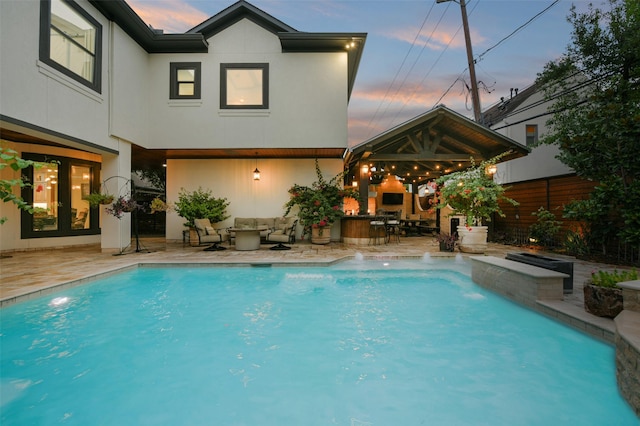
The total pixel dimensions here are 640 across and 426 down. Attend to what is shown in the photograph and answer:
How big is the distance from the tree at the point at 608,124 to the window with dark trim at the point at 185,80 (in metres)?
10.8

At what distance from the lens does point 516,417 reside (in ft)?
7.82

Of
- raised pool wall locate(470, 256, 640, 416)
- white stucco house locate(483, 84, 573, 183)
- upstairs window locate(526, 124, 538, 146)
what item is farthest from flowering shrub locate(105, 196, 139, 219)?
upstairs window locate(526, 124, 538, 146)

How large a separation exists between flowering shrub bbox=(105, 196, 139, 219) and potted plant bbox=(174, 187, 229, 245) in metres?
2.12

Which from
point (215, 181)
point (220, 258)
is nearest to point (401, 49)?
point (215, 181)

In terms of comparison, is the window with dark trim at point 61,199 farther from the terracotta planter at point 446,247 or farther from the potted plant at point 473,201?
the potted plant at point 473,201

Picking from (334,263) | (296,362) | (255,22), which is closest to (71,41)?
(255,22)

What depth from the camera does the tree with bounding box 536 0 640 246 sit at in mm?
6484

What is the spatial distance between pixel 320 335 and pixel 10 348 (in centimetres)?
350

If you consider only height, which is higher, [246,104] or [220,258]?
[246,104]

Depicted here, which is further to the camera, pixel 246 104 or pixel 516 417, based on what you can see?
pixel 246 104

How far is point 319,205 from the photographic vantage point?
10.3m

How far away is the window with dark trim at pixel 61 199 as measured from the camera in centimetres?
956

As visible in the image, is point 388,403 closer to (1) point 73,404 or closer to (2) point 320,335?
(2) point 320,335

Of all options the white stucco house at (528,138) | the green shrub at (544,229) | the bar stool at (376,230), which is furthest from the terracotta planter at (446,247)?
the white stucco house at (528,138)
